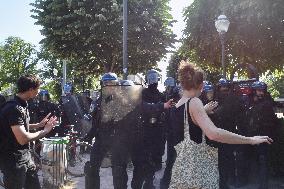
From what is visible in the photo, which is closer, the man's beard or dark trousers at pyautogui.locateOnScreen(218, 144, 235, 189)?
dark trousers at pyautogui.locateOnScreen(218, 144, 235, 189)

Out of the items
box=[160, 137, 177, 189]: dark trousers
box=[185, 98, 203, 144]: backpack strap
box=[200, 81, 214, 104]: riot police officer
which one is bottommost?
box=[160, 137, 177, 189]: dark trousers

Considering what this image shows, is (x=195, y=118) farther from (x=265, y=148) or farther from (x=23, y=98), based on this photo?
(x=265, y=148)

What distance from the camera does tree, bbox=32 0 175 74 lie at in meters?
19.9

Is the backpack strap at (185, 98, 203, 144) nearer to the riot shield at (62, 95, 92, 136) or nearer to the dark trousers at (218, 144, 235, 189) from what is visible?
the dark trousers at (218, 144, 235, 189)

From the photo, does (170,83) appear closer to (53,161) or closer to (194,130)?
(53,161)

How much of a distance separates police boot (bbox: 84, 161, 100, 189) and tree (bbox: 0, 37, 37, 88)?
2887 inches

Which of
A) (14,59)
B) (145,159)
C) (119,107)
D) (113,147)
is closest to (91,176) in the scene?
(113,147)

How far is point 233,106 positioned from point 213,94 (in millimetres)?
720

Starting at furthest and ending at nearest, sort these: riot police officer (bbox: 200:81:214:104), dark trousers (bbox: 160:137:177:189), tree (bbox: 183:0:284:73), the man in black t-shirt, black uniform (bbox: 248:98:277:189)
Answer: tree (bbox: 183:0:284:73), riot police officer (bbox: 200:81:214:104), dark trousers (bbox: 160:137:177:189), black uniform (bbox: 248:98:277:189), the man in black t-shirt

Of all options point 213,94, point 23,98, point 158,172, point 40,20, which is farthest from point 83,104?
point 40,20

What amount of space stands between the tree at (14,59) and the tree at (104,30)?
57.8 metres

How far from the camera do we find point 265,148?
7438 mm

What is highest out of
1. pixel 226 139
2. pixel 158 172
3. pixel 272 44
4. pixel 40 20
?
pixel 40 20

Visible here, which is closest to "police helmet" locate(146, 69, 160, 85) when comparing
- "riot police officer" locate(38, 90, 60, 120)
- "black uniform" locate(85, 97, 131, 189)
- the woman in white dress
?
"black uniform" locate(85, 97, 131, 189)
